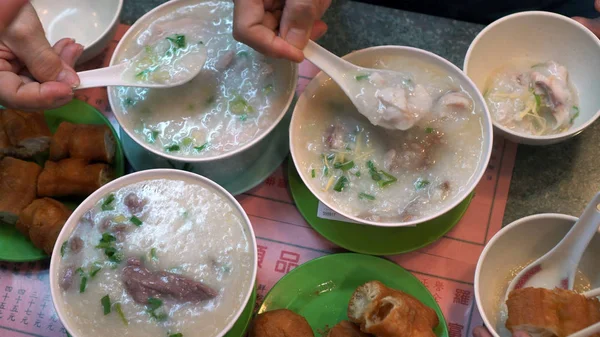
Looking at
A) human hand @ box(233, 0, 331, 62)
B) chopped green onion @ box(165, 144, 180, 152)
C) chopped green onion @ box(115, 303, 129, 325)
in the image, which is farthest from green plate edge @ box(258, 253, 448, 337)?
human hand @ box(233, 0, 331, 62)

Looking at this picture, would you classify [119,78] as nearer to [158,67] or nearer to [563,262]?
[158,67]

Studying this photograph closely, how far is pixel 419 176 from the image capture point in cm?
160

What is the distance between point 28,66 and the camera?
5.22ft

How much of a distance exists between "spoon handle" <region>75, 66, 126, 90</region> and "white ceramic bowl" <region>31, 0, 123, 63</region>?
0.51 m

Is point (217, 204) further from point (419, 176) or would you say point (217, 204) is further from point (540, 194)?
point (540, 194)

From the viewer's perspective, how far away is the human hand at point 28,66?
1514 mm

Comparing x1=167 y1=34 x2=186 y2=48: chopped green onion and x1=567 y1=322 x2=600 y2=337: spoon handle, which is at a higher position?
x1=167 y1=34 x2=186 y2=48: chopped green onion

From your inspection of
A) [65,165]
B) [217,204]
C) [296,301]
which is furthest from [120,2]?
[296,301]

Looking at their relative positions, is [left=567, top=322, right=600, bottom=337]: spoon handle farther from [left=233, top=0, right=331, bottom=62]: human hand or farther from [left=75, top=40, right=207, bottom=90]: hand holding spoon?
[left=75, top=40, right=207, bottom=90]: hand holding spoon

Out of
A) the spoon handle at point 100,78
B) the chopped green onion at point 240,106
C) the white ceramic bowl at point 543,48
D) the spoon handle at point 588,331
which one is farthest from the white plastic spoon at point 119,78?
the spoon handle at point 588,331

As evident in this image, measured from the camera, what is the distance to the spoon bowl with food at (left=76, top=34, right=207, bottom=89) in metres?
1.61

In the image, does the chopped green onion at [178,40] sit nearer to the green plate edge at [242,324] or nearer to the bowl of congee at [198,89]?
the bowl of congee at [198,89]

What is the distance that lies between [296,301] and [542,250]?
758mm

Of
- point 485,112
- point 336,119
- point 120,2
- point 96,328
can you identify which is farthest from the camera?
point 120,2
